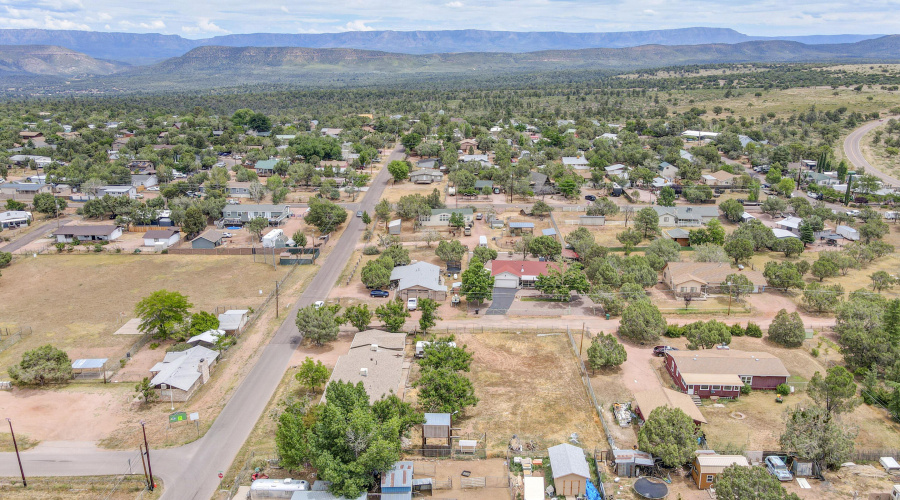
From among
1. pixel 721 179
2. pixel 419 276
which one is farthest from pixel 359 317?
pixel 721 179

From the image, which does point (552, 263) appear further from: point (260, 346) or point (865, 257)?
point (865, 257)

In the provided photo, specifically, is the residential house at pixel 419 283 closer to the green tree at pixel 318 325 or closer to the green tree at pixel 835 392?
the green tree at pixel 318 325

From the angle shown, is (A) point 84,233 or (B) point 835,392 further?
(A) point 84,233

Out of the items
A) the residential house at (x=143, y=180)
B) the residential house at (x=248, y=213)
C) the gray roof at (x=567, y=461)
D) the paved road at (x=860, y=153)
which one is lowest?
the gray roof at (x=567, y=461)

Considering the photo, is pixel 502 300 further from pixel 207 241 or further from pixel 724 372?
pixel 207 241

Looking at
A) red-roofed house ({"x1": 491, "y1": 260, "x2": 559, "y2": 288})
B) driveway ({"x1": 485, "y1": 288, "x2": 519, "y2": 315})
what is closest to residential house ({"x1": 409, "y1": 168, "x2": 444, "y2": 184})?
red-roofed house ({"x1": 491, "y1": 260, "x2": 559, "y2": 288})

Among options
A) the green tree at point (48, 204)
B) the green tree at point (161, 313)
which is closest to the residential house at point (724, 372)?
the green tree at point (161, 313)

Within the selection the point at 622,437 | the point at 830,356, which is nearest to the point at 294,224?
the point at 622,437
